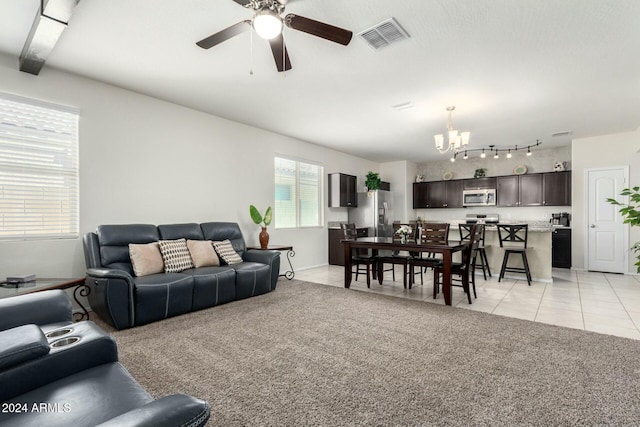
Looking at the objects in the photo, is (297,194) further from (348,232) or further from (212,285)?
(212,285)

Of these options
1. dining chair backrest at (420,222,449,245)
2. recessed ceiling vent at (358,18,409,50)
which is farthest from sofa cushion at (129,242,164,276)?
dining chair backrest at (420,222,449,245)

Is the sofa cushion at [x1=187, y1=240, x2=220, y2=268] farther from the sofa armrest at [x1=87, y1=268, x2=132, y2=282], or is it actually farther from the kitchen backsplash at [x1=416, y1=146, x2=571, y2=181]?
the kitchen backsplash at [x1=416, y1=146, x2=571, y2=181]

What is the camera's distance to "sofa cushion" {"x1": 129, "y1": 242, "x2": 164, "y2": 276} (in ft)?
11.0

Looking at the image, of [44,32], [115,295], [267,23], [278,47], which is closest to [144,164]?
[44,32]

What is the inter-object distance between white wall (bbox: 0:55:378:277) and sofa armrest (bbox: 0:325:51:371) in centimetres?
262

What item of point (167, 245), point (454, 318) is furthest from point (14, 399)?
point (454, 318)

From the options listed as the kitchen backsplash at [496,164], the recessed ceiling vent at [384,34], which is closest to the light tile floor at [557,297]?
the kitchen backsplash at [496,164]

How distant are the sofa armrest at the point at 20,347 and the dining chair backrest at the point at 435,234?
3.98 meters

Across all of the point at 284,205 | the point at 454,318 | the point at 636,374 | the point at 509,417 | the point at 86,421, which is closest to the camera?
the point at 86,421

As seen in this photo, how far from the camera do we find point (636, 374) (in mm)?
2098

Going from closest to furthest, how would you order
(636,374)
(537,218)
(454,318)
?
(636,374)
(454,318)
(537,218)

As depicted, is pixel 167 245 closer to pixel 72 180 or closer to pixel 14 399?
pixel 72 180

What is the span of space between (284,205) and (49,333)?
4675 mm

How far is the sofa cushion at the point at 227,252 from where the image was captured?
416cm
